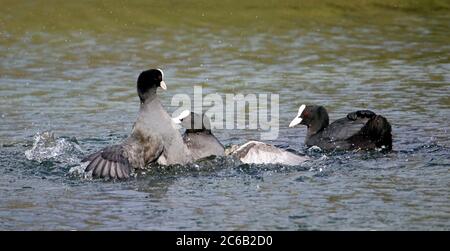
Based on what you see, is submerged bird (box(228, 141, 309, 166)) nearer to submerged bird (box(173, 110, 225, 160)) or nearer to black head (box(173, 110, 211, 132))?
submerged bird (box(173, 110, 225, 160))

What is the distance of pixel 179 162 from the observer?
27.7 ft

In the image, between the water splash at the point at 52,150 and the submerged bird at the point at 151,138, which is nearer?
the submerged bird at the point at 151,138

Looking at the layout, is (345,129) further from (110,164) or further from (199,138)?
(110,164)

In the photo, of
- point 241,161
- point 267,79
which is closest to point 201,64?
point 267,79

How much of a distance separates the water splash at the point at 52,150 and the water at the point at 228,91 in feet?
0.05

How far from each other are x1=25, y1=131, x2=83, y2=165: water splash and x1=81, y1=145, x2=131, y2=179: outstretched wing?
0.62 m

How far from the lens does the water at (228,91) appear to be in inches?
277

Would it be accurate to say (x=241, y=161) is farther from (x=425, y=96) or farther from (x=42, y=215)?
(x=425, y=96)

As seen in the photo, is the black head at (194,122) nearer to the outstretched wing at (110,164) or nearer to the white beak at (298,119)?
the outstretched wing at (110,164)

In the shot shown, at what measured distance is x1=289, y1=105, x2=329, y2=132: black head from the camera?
31.9ft

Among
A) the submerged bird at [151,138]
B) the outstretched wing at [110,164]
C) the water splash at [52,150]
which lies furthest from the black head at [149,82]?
the water splash at [52,150]

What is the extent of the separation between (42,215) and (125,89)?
16.9ft

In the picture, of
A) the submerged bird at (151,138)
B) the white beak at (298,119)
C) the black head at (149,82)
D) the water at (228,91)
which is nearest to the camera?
the water at (228,91)

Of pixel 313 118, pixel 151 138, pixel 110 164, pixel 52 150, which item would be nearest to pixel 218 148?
pixel 151 138
